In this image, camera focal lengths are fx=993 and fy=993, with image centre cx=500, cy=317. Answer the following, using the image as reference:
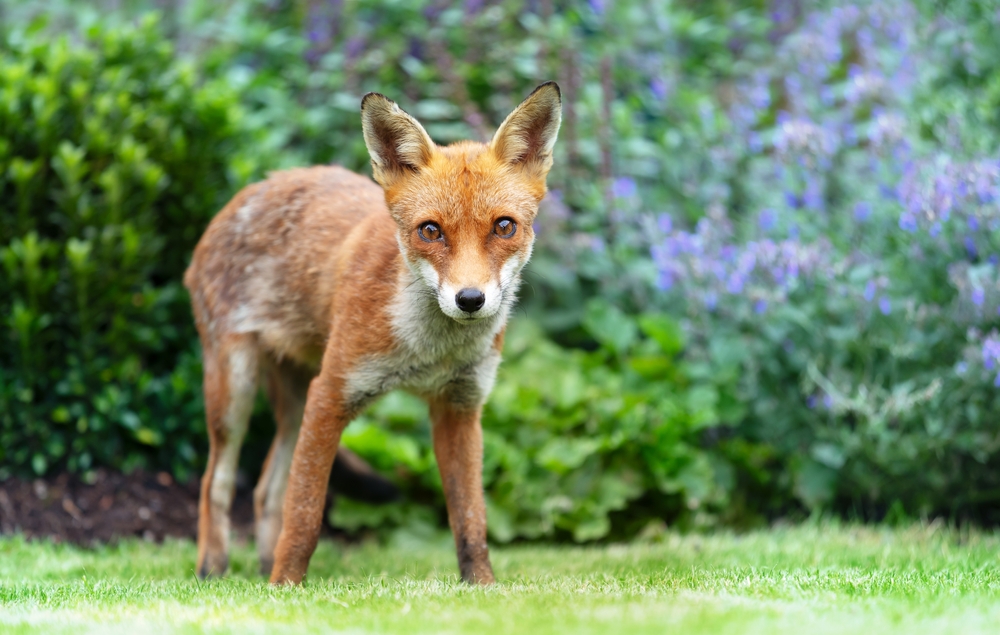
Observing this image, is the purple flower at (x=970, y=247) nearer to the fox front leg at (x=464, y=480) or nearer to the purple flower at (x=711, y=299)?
the purple flower at (x=711, y=299)

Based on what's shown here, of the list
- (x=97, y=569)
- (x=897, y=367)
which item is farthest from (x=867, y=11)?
(x=97, y=569)

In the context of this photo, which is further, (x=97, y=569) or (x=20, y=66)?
(x=20, y=66)

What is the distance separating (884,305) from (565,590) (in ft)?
10.3

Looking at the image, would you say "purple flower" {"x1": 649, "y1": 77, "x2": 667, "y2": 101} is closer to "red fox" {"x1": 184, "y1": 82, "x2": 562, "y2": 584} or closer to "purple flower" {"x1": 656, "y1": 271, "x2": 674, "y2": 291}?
"purple flower" {"x1": 656, "y1": 271, "x2": 674, "y2": 291}

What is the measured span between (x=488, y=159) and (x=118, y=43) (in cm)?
395

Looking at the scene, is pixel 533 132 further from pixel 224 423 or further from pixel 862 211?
pixel 862 211

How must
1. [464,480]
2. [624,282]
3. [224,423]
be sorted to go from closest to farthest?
[464,480] → [224,423] → [624,282]

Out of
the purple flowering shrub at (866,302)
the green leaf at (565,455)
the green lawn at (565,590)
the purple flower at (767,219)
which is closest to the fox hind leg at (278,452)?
the green lawn at (565,590)

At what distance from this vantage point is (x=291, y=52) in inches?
351

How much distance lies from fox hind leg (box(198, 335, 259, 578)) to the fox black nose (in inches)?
79.9

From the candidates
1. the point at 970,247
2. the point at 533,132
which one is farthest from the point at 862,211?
the point at 533,132

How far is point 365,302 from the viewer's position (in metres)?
4.83

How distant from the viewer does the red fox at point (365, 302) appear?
174 inches

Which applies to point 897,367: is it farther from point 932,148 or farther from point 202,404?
point 202,404
